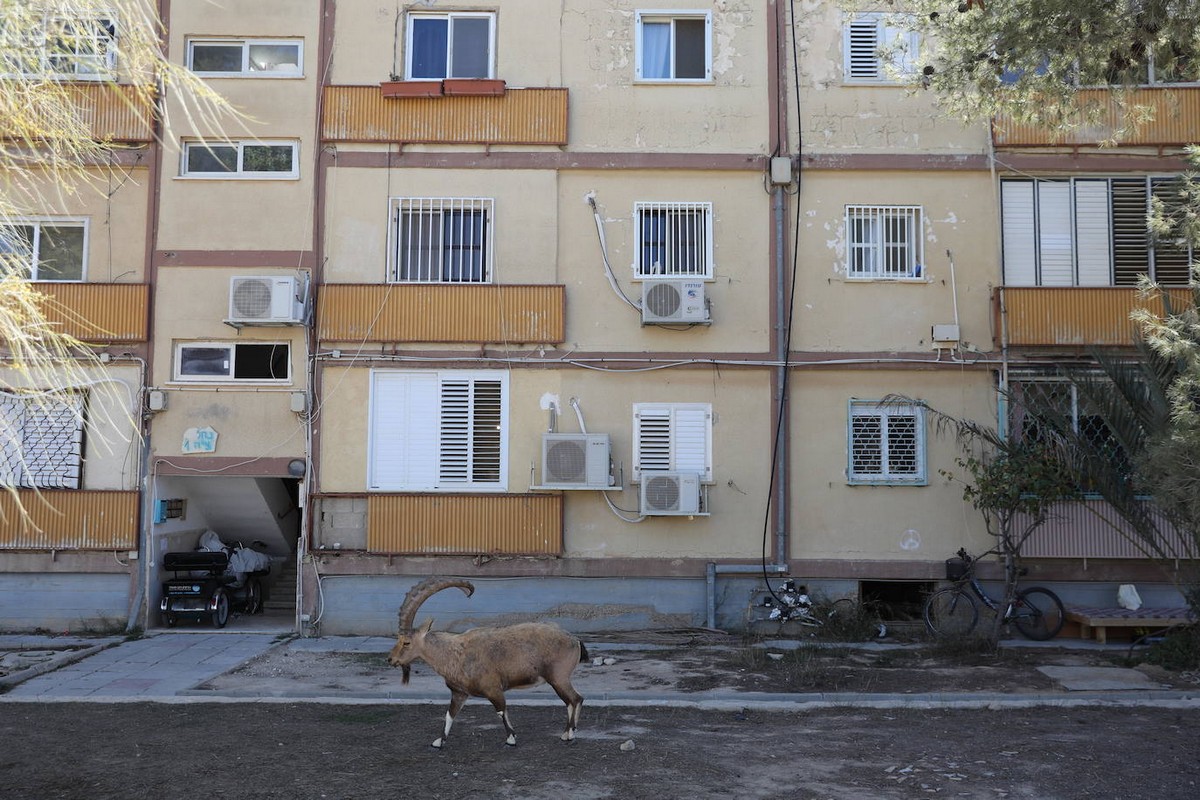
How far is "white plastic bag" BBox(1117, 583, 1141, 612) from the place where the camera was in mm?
13820

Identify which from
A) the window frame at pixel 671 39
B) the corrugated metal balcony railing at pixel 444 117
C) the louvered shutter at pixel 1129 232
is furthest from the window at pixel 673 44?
the louvered shutter at pixel 1129 232

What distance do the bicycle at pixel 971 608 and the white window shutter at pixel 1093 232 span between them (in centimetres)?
454

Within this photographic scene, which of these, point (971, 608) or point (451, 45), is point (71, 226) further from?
point (971, 608)

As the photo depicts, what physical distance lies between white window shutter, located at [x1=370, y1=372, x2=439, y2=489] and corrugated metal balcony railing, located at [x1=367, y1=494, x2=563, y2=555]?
364mm

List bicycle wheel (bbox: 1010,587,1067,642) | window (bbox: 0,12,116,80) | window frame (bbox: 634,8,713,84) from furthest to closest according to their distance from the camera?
1. window frame (bbox: 634,8,713,84)
2. bicycle wheel (bbox: 1010,587,1067,642)
3. window (bbox: 0,12,116,80)

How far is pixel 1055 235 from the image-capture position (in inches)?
583

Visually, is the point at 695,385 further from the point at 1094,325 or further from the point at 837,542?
the point at 1094,325

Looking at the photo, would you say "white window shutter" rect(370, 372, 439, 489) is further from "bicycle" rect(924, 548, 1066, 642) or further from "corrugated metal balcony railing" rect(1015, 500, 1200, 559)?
"corrugated metal balcony railing" rect(1015, 500, 1200, 559)

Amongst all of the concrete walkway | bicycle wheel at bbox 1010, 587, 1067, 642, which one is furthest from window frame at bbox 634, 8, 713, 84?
bicycle wheel at bbox 1010, 587, 1067, 642

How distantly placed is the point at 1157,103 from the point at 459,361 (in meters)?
10.8

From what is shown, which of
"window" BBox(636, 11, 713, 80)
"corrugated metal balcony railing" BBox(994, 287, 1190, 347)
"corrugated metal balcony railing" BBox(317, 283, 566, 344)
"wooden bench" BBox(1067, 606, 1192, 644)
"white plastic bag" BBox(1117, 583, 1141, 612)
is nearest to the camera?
"wooden bench" BBox(1067, 606, 1192, 644)

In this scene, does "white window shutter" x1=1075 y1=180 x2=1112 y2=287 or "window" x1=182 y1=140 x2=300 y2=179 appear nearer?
"white window shutter" x1=1075 y1=180 x2=1112 y2=287

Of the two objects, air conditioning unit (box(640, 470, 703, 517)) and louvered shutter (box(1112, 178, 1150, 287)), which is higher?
louvered shutter (box(1112, 178, 1150, 287))

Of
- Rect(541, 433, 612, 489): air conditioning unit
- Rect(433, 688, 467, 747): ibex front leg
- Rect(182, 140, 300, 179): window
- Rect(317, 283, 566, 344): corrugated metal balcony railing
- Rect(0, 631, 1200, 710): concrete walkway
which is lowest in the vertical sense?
Rect(0, 631, 1200, 710): concrete walkway
